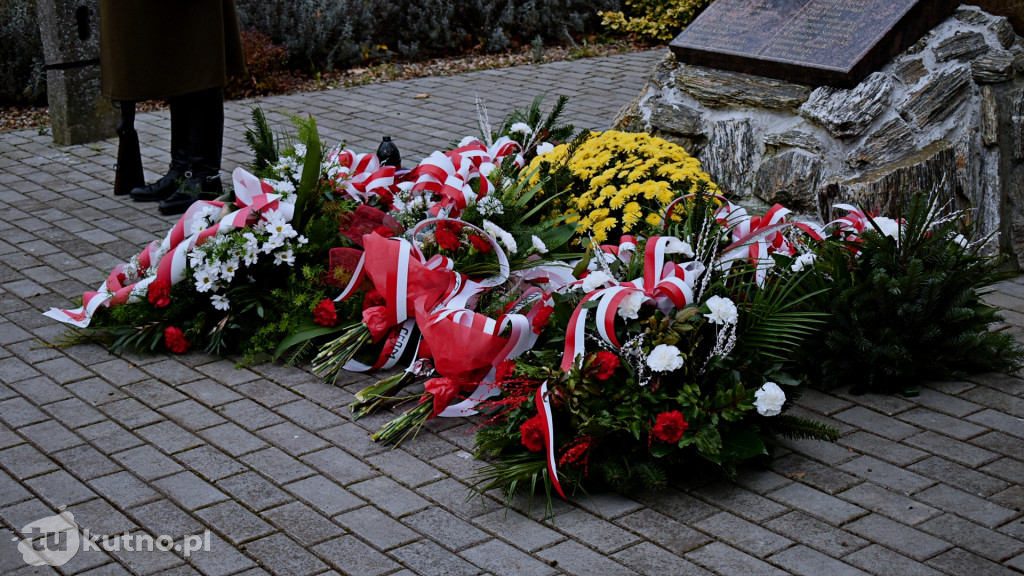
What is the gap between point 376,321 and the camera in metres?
3.93

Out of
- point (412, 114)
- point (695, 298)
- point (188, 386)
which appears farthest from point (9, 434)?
point (412, 114)

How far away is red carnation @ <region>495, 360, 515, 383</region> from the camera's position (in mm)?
3420

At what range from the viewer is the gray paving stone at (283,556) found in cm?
280

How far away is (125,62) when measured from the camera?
559cm

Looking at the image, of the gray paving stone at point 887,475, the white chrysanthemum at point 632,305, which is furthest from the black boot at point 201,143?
the gray paving stone at point 887,475

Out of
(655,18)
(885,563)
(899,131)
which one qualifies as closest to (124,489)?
(885,563)

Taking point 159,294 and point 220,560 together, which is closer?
point 220,560

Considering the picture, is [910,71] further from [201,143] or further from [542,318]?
[201,143]

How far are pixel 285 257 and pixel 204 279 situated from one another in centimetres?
33

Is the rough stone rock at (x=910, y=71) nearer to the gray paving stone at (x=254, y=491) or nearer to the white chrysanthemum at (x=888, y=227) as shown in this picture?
the white chrysanthemum at (x=888, y=227)

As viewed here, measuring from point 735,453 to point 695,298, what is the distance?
59cm

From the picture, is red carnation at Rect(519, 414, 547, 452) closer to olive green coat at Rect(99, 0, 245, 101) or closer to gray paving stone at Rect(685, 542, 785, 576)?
gray paving stone at Rect(685, 542, 785, 576)

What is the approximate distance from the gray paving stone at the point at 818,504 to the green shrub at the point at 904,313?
724mm

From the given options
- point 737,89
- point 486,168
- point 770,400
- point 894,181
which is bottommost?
point 770,400
